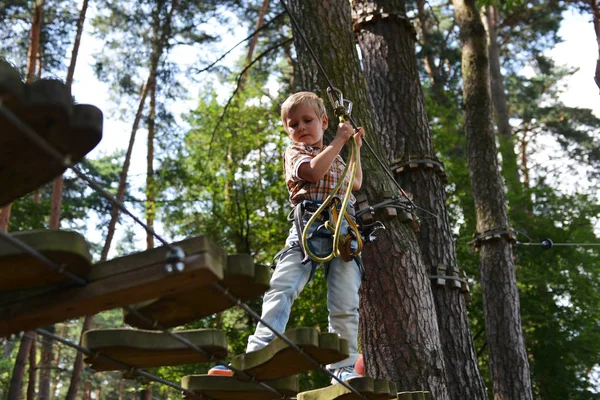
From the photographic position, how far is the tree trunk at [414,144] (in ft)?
17.2

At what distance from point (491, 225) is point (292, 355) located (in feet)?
20.6

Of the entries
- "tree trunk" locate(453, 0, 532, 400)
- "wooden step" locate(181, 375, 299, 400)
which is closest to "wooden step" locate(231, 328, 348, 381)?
"wooden step" locate(181, 375, 299, 400)

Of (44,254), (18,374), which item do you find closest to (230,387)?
(44,254)

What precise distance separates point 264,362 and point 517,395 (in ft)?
19.5

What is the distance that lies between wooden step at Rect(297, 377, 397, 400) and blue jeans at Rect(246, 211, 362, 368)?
31 cm

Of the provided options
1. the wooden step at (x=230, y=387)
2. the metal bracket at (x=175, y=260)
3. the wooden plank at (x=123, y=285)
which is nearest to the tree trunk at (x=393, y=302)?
the wooden step at (x=230, y=387)

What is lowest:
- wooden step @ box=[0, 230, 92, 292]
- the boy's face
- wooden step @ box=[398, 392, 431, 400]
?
wooden step @ box=[398, 392, 431, 400]

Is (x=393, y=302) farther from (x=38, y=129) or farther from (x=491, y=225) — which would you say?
(x=491, y=225)

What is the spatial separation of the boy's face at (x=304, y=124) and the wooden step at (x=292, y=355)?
1140 millimetres

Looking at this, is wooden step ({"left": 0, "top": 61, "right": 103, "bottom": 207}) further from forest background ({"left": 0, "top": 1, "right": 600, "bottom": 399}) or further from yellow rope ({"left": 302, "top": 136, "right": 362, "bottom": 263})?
forest background ({"left": 0, "top": 1, "right": 600, "bottom": 399})

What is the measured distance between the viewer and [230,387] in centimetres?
270

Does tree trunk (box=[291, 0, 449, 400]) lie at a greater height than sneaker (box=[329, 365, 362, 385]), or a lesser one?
greater

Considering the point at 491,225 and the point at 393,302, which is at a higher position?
the point at 491,225

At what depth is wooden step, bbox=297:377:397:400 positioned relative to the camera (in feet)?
8.89
